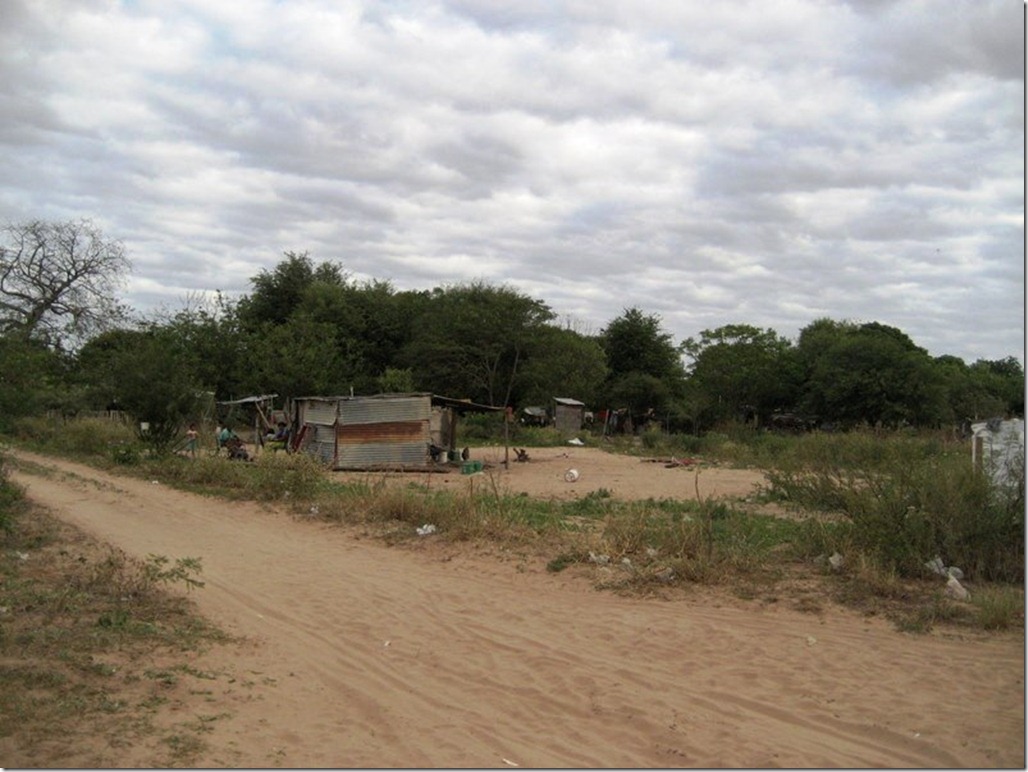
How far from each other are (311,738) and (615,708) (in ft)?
6.59

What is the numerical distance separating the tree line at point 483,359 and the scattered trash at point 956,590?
27120 millimetres

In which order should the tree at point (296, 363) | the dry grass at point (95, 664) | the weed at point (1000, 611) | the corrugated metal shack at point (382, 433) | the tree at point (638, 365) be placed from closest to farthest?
the dry grass at point (95, 664)
the weed at point (1000, 611)
the corrugated metal shack at point (382, 433)
the tree at point (296, 363)
the tree at point (638, 365)

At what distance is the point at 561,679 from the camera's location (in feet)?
21.1

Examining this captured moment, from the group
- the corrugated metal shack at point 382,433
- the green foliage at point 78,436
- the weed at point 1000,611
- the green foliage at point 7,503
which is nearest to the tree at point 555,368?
the corrugated metal shack at point 382,433

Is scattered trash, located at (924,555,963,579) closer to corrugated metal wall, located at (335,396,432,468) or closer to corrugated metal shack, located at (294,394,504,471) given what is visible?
corrugated metal shack, located at (294,394,504,471)

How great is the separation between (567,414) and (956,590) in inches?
1518

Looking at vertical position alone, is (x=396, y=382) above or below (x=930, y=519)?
above

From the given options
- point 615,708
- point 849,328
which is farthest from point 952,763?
point 849,328

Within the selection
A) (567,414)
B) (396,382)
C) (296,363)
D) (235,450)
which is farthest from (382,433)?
(567,414)

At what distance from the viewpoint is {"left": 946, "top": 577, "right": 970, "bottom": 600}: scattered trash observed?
27.2 feet

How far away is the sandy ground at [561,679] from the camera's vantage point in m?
5.09

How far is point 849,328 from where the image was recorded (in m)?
63.1

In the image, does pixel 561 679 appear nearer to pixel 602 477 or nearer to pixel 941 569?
pixel 941 569

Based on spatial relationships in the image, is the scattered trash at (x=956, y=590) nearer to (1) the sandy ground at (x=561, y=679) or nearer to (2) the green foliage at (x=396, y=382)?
(1) the sandy ground at (x=561, y=679)
